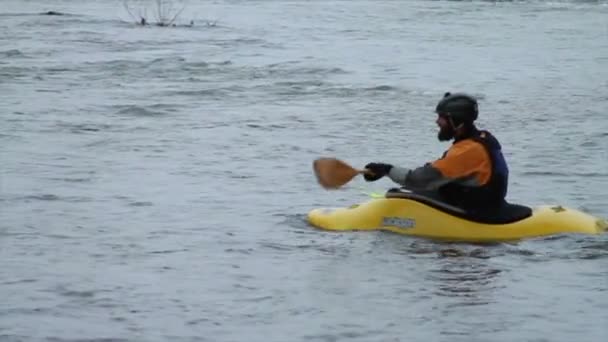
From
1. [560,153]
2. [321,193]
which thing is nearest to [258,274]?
[321,193]

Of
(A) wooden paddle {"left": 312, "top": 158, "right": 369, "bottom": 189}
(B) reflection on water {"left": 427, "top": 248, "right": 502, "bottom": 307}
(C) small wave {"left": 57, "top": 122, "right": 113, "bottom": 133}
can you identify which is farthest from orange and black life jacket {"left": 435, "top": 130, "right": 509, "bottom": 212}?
(C) small wave {"left": 57, "top": 122, "right": 113, "bottom": 133}

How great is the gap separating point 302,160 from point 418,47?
1087 centimetres

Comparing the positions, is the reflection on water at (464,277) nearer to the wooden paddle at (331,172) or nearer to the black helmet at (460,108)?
the black helmet at (460,108)

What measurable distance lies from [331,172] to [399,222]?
0.80 m

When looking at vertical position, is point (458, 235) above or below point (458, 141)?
below

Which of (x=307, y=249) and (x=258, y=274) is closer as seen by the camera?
(x=258, y=274)

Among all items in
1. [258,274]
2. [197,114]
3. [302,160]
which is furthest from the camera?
[197,114]

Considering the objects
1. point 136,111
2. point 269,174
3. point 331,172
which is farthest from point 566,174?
point 136,111

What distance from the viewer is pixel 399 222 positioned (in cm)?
995

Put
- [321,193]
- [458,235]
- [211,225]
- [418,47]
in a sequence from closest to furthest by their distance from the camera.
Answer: [458,235], [211,225], [321,193], [418,47]

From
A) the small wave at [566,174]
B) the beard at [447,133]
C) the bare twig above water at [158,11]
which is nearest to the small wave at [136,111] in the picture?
the small wave at [566,174]

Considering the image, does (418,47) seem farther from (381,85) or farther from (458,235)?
(458,235)

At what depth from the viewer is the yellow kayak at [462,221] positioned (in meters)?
9.65

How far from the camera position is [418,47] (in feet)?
80.8
